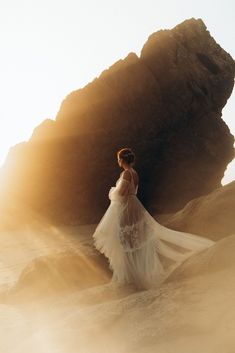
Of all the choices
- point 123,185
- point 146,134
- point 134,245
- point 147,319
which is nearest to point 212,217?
point 134,245

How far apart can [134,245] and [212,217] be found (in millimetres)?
2796

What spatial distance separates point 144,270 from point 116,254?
62 cm

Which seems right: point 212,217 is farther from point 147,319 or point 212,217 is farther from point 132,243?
point 147,319

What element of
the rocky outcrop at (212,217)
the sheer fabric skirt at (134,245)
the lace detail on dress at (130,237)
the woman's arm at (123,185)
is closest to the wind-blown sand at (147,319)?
the sheer fabric skirt at (134,245)

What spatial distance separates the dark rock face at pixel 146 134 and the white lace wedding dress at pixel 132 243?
1456 centimetres

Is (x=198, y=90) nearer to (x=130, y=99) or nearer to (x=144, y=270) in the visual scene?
(x=130, y=99)

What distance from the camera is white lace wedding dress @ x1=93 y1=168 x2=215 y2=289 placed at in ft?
25.7

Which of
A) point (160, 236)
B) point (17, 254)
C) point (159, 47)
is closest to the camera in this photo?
point (160, 236)

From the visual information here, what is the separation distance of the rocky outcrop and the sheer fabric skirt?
1689 mm

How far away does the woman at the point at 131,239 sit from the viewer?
7797 millimetres

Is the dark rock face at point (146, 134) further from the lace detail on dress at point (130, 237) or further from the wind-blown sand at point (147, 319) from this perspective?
the wind-blown sand at point (147, 319)

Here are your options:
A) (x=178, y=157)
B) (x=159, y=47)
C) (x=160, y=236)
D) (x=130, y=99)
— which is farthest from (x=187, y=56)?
(x=160, y=236)

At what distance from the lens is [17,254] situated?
15.6 meters

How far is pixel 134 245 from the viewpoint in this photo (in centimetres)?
802
